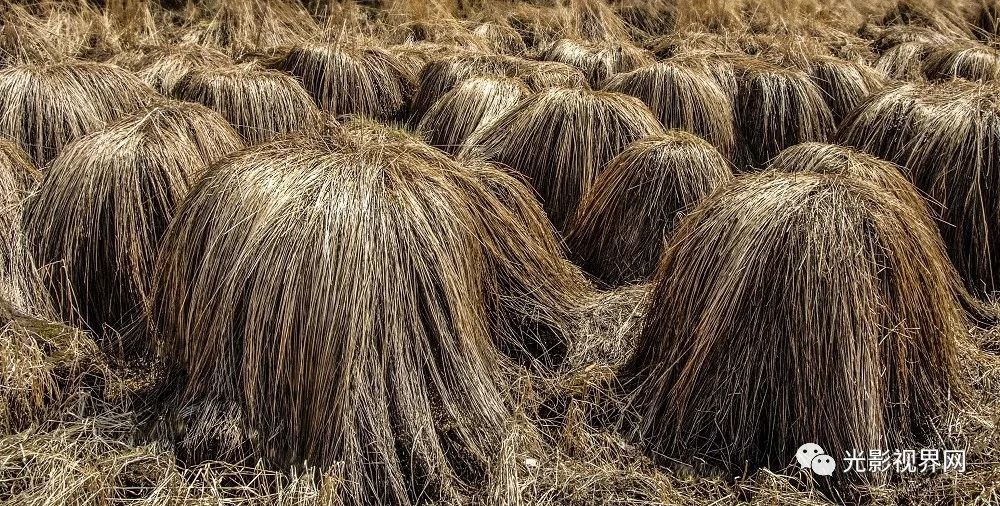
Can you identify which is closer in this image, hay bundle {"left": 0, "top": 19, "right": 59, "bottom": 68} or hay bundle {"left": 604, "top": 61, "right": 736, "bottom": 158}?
hay bundle {"left": 604, "top": 61, "right": 736, "bottom": 158}

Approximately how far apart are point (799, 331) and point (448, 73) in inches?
130

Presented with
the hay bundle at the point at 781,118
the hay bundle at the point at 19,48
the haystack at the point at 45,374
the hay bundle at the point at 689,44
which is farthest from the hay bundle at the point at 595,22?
the haystack at the point at 45,374

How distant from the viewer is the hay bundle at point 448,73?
4.89 metres

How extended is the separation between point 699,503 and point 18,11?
22.4 ft

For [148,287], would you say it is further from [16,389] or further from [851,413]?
[851,413]

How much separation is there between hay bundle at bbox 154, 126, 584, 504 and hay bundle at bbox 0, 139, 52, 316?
70 centimetres

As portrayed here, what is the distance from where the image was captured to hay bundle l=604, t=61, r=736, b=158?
169 inches

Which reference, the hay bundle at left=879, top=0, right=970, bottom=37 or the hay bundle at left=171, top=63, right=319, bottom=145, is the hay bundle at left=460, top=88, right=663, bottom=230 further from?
the hay bundle at left=879, top=0, right=970, bottom=37

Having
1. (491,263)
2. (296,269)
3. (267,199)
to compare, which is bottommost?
(491,263)

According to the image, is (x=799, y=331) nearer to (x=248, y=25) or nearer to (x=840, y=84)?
(x=840, y=84)

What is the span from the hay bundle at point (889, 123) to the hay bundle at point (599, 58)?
6.61ft

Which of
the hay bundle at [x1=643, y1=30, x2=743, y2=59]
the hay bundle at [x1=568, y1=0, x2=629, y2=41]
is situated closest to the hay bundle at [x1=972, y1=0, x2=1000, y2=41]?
the hay bundle at [x1=643, y1=30, x2=743, y2=59]

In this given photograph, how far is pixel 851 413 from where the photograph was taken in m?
2.09

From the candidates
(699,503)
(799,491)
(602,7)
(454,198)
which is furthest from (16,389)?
(602,7)
